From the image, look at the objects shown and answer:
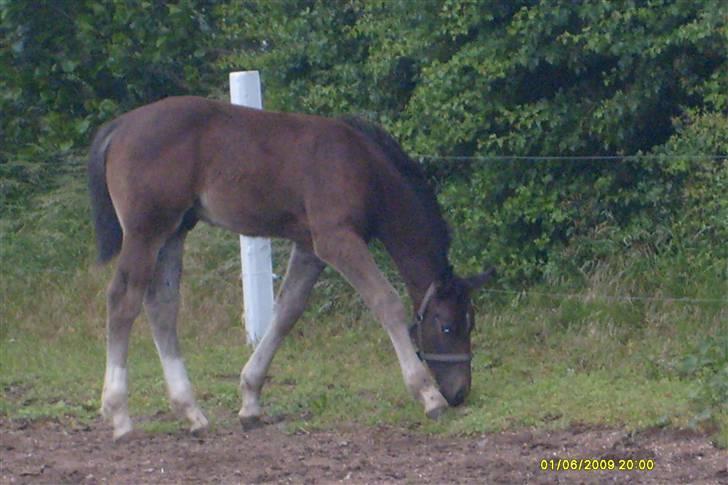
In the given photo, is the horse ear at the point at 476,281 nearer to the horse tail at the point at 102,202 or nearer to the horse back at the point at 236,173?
the horse back at the point at 236,173

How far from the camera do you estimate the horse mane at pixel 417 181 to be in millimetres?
7477

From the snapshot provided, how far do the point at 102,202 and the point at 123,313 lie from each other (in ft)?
2.44

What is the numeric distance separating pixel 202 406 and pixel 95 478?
6.49ft

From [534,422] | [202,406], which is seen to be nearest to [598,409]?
[534,422]

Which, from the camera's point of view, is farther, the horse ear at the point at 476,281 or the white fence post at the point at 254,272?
the white fence post at the point at 254,272

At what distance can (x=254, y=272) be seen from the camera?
9453 millimetres

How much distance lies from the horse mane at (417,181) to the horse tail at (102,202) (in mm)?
1440

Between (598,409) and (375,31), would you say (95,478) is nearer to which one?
(598,409)

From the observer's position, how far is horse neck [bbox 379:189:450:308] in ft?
24.4

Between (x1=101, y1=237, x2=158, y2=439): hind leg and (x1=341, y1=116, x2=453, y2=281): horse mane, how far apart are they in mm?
1473

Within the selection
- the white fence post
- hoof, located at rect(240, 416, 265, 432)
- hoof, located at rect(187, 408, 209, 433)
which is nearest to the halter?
hoof, located at rect(240, 416, 265, 432)

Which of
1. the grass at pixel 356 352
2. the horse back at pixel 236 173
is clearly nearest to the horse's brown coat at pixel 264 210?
the horse back at pixel 236 173
